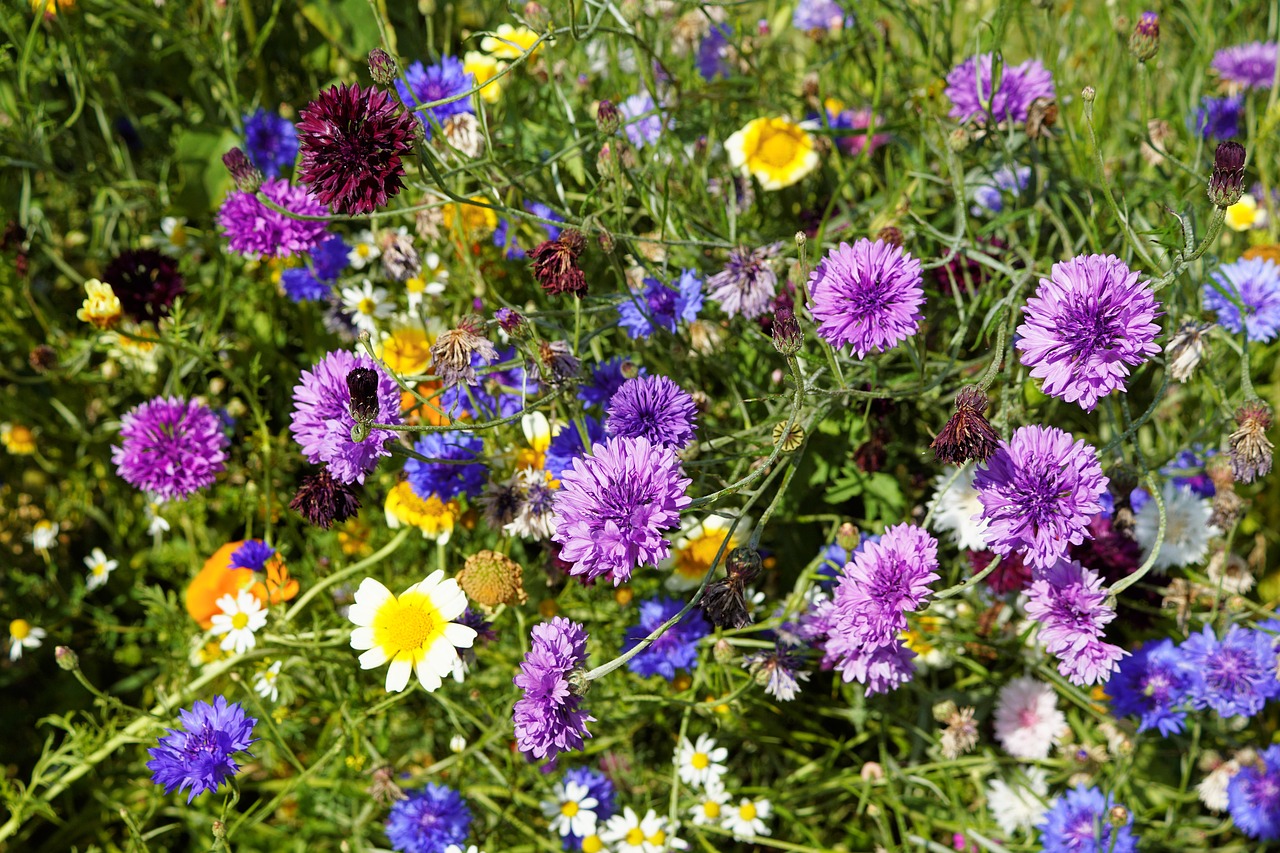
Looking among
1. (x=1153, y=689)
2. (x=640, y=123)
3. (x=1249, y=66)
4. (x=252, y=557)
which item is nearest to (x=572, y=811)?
(x=252, y=557)

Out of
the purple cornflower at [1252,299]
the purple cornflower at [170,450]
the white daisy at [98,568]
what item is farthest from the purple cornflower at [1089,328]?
the white daisy at [98,568]

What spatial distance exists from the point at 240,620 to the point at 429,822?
0.33 metres

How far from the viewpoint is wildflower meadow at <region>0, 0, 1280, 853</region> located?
936 millimetres

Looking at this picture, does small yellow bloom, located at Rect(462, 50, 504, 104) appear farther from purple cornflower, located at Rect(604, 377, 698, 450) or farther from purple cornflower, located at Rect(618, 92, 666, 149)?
purple cornflower, located at Rect(604, 377, 698, 450)

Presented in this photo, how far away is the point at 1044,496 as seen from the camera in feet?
2.84

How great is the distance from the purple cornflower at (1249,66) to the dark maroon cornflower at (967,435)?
107 centimetres

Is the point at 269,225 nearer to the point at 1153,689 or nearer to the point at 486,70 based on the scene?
the point at 486,70

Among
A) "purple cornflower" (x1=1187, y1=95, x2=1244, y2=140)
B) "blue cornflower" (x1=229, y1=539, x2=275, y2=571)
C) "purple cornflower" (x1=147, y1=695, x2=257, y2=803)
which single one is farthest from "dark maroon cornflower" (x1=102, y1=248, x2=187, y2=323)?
"purple cornflower" (x1=1187, y1=95, x2=1244, y2=140)

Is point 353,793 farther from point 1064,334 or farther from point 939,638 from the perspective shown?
point 1064,334

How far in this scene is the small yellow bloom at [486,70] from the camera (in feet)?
4.67

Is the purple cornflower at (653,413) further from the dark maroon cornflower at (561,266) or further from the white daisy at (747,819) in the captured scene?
the white daisy at (747,819)

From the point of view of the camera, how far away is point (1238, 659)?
3.85ft

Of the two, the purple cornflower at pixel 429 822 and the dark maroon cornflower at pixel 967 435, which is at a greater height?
the dark maroon cornflower at pixel 967 435

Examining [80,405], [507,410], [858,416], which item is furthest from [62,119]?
[858,416]
